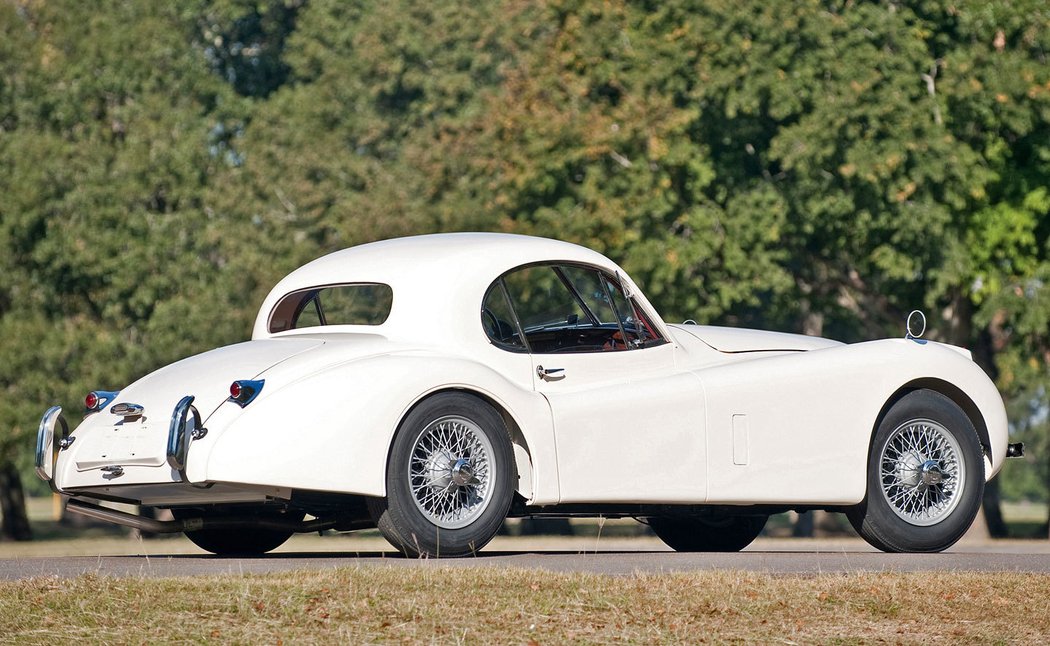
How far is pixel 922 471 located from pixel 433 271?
330 cm

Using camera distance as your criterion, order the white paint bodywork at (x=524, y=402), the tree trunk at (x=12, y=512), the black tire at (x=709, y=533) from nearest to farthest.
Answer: the white paint bodywork at (x=524, y=402) → the black tire at (x=709, y=533) → the tree trunk at (x=12, y=512)

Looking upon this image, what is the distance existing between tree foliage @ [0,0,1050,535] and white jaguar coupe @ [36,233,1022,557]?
51.5 feet

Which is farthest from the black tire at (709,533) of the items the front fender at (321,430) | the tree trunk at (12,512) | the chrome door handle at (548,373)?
the tree trunk at (12,512)

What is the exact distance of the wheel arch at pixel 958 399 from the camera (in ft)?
35.9

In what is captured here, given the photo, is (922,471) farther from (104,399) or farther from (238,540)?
(104,399)

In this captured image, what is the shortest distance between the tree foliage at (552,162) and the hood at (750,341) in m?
15.1

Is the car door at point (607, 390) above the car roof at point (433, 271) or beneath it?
beneath

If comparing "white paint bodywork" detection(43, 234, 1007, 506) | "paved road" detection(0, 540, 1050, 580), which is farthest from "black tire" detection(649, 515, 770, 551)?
"white paint bodywork" detection(43, 234, 1007, 506)

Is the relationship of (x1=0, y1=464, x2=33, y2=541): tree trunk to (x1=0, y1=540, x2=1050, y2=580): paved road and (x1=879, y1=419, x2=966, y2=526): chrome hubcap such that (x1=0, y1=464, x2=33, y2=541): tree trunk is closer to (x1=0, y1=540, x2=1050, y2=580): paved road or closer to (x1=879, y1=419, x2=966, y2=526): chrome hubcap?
(x1=0, y1=540, x2=1050, y2=580): paved road

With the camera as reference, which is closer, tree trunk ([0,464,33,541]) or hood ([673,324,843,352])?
hood ([673,324,843,352])

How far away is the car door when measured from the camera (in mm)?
9797

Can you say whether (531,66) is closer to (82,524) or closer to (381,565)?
(381,565)

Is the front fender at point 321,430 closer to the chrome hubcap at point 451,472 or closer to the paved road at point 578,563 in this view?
the chrome hubcap at point 451,472

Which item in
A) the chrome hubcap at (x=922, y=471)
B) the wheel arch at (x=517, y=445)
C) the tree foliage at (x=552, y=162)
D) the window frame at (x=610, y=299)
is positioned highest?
the tree foliage at (x=552, y=162)
